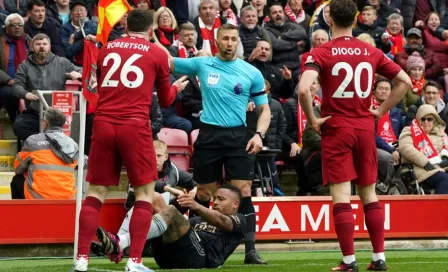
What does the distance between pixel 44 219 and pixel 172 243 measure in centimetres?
324

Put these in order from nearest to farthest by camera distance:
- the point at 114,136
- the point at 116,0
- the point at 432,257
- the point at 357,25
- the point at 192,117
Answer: the point at 114,136, the point at 116,0, the point at 432,257, the point at 192,117, the point at 357,25

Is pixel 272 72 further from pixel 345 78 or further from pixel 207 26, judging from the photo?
pixel 345 78

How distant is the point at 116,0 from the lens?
12.0m

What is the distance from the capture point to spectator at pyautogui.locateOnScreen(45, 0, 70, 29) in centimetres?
1880

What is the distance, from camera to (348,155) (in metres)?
10.5

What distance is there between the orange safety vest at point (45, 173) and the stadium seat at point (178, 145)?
2.39 m

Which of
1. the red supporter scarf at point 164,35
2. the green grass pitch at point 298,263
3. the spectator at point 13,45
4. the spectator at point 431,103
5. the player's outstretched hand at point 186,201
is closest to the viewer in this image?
the player's outstretched hand at point 186,201

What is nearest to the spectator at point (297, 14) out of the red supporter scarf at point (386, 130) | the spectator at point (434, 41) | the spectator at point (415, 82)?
the spectator at point (434, 41)

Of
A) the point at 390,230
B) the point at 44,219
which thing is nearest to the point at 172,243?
the point at 44,219

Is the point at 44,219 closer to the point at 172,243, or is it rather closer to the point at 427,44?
the point at 172,243

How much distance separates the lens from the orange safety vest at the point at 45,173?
1468cm

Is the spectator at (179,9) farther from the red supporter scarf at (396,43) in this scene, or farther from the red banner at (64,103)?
the red banner at (64,103)

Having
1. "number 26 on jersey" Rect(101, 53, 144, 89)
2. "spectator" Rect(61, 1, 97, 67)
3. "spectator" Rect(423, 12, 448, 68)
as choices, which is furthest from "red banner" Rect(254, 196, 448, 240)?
"spectator" Rect(423, 12, 448, 68)

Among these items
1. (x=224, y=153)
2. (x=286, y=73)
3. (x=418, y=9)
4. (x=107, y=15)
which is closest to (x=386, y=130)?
(x=286, y=73)
